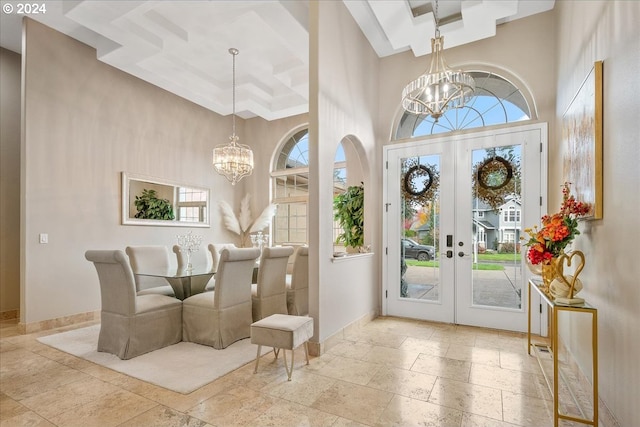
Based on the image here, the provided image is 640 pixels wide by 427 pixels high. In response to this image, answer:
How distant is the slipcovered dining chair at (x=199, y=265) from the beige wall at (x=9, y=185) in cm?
207

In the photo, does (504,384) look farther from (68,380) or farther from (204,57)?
(204,57)

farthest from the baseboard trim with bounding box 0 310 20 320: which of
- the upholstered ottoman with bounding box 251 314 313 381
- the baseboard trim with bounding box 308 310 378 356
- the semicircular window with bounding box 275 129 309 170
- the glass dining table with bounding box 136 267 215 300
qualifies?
the semicircular window with bounding box 275 129 309 170

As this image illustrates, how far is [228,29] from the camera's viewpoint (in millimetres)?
4246

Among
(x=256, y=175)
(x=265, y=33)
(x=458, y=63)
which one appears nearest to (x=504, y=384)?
(x=458, y=63)

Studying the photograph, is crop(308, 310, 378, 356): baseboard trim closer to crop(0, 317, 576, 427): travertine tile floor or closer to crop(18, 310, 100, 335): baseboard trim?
crop(0, 317, 576, 427): travertine tile floor

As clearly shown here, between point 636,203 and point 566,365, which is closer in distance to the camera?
→ point 636,203

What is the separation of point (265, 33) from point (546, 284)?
422cm

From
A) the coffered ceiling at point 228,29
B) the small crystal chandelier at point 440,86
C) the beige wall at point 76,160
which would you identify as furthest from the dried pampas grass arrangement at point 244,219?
the small crystal chandelier at point 440,86

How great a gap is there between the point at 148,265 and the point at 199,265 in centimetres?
63

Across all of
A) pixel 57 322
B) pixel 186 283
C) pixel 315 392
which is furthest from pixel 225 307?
pixel 57 322

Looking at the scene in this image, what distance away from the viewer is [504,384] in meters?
2.66

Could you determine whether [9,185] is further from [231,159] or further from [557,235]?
[557,235]

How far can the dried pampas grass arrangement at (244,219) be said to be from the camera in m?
6.75

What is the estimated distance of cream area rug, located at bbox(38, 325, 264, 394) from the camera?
2.71 metres
